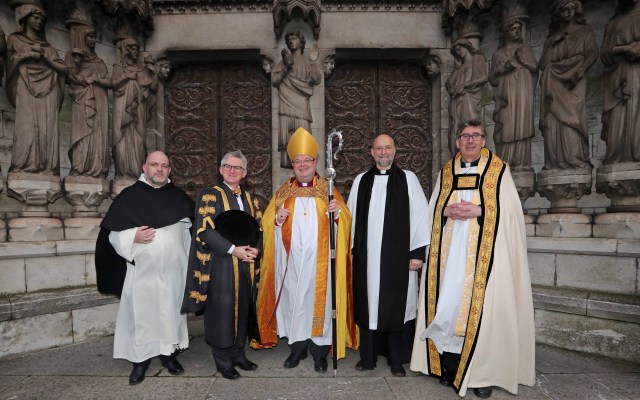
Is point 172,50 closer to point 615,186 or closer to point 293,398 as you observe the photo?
point 293,398

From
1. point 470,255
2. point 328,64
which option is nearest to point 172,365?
point 470,255

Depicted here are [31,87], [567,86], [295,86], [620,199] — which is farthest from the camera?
[295,86]

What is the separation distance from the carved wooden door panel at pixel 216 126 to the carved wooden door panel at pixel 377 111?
123cm

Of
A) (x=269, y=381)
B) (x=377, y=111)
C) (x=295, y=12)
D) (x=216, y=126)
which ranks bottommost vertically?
(x=269, y=381)

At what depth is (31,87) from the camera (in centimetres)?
467

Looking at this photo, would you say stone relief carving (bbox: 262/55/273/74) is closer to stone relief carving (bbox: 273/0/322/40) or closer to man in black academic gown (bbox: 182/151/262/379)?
stone relief carving (bbox: 273/0/322/40)

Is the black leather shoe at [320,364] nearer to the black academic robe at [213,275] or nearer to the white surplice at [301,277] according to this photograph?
the white surplice at [301,277]

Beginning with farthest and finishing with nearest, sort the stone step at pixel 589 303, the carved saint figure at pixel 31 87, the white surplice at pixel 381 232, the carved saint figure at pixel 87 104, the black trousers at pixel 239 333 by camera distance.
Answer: the carved saint figure at pixel 87 104
the carved saint figure at pixel 31 87
the stone step at pixel 589 303
the white surplice at pixel 381 232
the black trousers at pixel 239 333

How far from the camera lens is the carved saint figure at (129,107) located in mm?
5504

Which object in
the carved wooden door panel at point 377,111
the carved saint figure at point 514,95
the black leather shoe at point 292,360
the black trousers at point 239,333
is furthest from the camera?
the carved wooden door panel at point 377,111

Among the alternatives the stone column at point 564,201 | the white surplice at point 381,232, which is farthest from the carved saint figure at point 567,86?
the white surplice at point 381,232

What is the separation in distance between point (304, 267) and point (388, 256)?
2.76 ft

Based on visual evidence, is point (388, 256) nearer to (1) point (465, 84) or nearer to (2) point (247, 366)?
(2) point (247, 366)

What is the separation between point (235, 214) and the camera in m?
3.38
